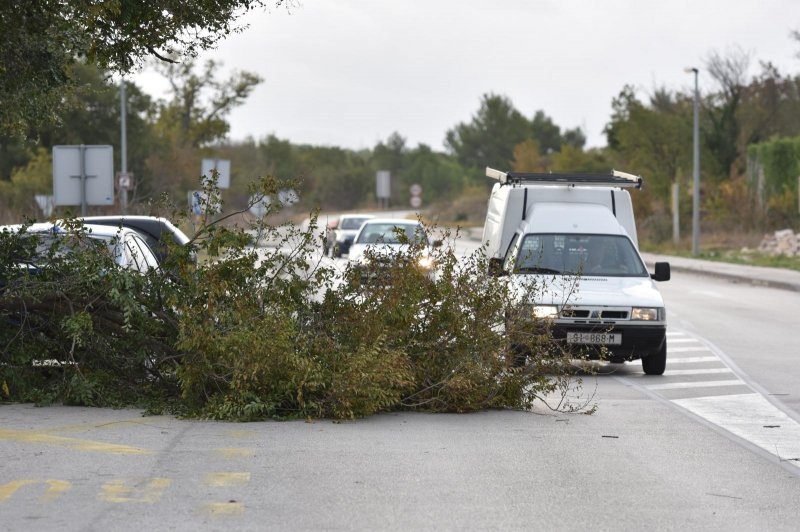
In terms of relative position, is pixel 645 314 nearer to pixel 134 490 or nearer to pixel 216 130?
pixel 134 490

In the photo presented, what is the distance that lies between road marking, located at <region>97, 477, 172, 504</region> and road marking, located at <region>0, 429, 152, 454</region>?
1051mm

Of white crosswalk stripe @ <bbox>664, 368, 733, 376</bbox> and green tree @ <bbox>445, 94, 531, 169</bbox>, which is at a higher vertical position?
green tree @ <bbox>445, 94, 531, 169</bbox>

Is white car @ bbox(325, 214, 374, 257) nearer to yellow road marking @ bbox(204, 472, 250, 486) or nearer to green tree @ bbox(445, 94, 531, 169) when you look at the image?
yellow road marking @ bbox(204, 472, 250, 486)

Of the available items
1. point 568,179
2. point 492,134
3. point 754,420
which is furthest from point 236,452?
point 492,134

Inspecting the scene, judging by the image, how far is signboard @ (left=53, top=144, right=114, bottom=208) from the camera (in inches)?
1013

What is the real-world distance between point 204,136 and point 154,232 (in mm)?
55067

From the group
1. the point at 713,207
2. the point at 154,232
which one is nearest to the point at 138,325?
the point at 154,232

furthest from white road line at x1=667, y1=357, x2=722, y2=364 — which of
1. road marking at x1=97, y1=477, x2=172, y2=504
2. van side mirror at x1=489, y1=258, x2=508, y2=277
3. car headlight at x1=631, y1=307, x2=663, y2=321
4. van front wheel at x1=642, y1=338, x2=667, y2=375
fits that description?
road marking at x1=97, y1=477, x2=172, y2=504

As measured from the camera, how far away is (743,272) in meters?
36.8

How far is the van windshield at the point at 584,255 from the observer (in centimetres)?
1590

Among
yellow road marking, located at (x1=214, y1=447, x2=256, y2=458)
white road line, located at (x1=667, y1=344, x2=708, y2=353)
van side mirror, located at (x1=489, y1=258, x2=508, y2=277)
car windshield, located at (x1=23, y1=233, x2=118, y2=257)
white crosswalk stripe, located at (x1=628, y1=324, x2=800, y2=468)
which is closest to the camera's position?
yellow road marking, located at (x1=214, y1=447, x2=256, y2=458)

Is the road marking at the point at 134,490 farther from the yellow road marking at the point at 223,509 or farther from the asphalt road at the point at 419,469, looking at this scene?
the yellow road marking at the point at 223,509

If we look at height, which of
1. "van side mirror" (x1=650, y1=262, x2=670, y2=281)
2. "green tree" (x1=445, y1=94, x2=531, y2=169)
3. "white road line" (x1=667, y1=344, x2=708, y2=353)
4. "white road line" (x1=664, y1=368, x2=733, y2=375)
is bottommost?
"white road line" (x1=664, y1=368, x2=733, y2=375)

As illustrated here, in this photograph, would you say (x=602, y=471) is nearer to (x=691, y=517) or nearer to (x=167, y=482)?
(x=691, y=517)
